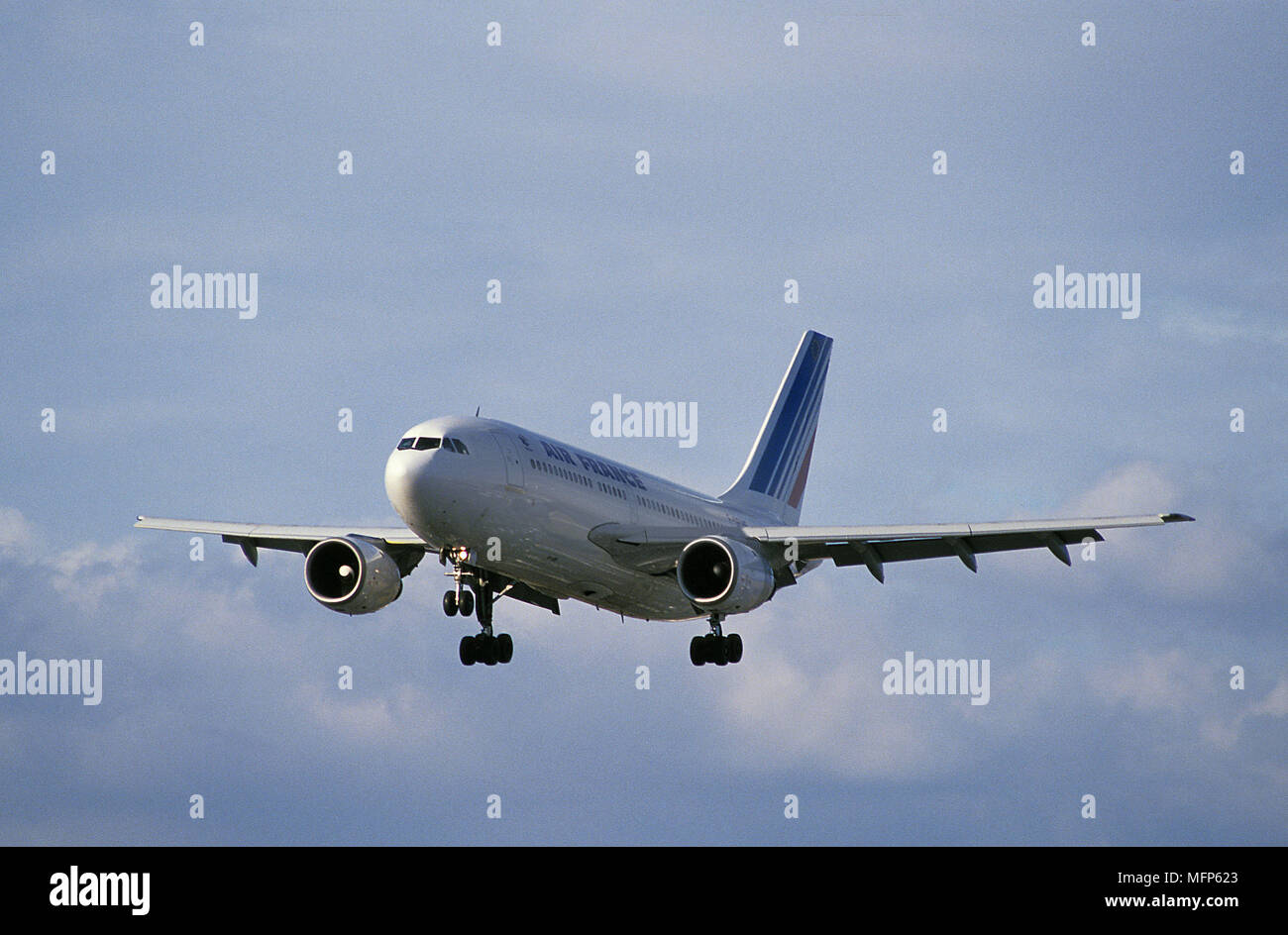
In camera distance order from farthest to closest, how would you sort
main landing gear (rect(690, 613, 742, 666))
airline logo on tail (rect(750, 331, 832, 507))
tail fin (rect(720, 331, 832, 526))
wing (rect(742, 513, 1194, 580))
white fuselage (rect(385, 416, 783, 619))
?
airline logo on tail (rect(750, 331, 832, 507)), tail fin (rect(720, 331, 832, 526)), main landing gear (rect(690, 613, 742, 666)), wing (rect(742, 513, 1194, 580)), white fuselage (rect(385, 416, 783, 619))

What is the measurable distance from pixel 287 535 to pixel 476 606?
6.70 m

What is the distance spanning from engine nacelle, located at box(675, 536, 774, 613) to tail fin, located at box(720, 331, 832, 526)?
12993 millimetres

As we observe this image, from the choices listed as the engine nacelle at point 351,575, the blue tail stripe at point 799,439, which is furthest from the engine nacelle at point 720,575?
the blue tail stripe at point 799,439

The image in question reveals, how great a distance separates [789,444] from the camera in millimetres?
70625

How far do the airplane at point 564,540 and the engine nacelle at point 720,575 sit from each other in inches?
1.6

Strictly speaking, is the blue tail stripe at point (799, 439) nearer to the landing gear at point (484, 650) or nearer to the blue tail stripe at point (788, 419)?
the blue tail stripe at point (788, 419)

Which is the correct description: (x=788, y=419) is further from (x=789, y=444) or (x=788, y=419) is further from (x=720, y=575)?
(x=720, y=575)

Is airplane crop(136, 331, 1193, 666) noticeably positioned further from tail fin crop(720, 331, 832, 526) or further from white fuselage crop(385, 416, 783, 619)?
tail fin crop(720, 331, 832, 526)

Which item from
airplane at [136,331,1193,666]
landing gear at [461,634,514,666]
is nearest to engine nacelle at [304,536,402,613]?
airplane at [136,331,1193,666]

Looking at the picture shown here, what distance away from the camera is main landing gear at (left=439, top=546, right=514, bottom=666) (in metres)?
46.2
